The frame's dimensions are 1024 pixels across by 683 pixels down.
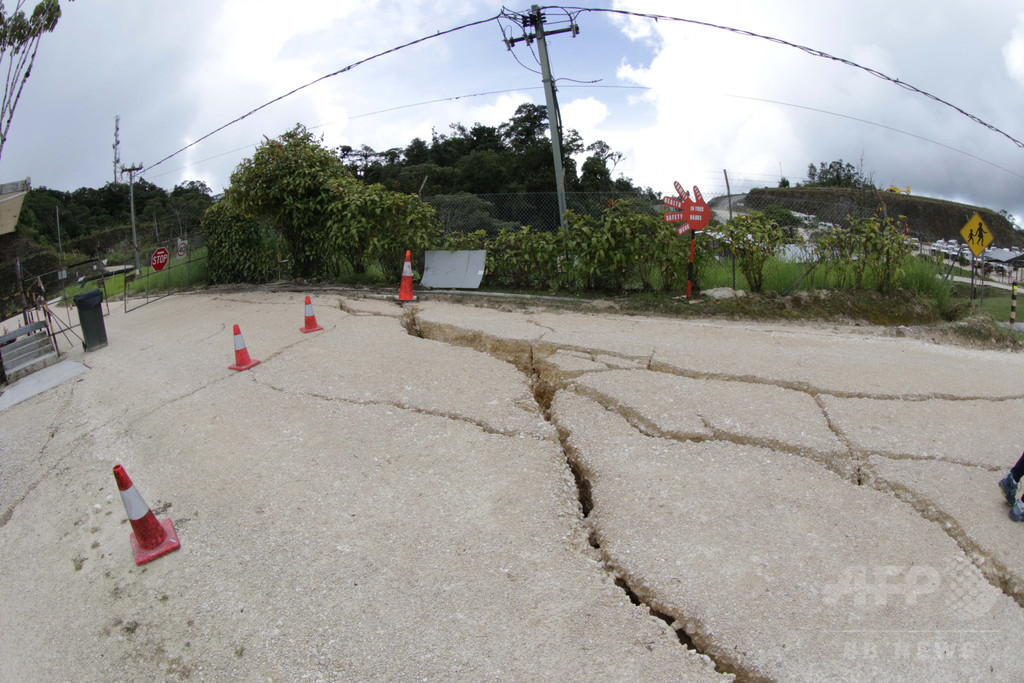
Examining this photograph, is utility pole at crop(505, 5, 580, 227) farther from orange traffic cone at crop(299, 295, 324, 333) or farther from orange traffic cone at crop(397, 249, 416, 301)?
orange traffic cone at crop(299, 295, 324, 333)

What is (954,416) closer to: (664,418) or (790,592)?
(664,418)

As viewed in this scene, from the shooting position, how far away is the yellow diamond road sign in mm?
9328

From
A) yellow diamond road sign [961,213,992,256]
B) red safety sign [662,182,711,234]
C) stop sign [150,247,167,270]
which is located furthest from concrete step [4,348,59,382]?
yellow diamond road sign [961,213,992,256]

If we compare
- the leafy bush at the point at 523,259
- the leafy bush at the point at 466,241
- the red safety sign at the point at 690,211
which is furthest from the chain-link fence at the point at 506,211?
the red safety sign at the point at 690,211

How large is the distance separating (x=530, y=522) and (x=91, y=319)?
737 centimetres

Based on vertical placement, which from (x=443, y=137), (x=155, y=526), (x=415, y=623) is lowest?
(x=415, y=623)

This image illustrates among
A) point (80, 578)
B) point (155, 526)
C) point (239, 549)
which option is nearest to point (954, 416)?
point (239, 549)

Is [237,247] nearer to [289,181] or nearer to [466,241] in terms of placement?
[289,181]

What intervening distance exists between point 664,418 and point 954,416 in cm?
228

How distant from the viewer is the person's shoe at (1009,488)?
3.37 meters

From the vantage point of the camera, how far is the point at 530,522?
3.41 m

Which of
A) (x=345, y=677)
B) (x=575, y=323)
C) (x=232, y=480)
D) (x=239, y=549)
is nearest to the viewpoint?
(x=345, y=677)

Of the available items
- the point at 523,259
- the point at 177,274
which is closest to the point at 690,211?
the point at 523,259

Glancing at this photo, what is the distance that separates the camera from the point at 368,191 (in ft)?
34.7
